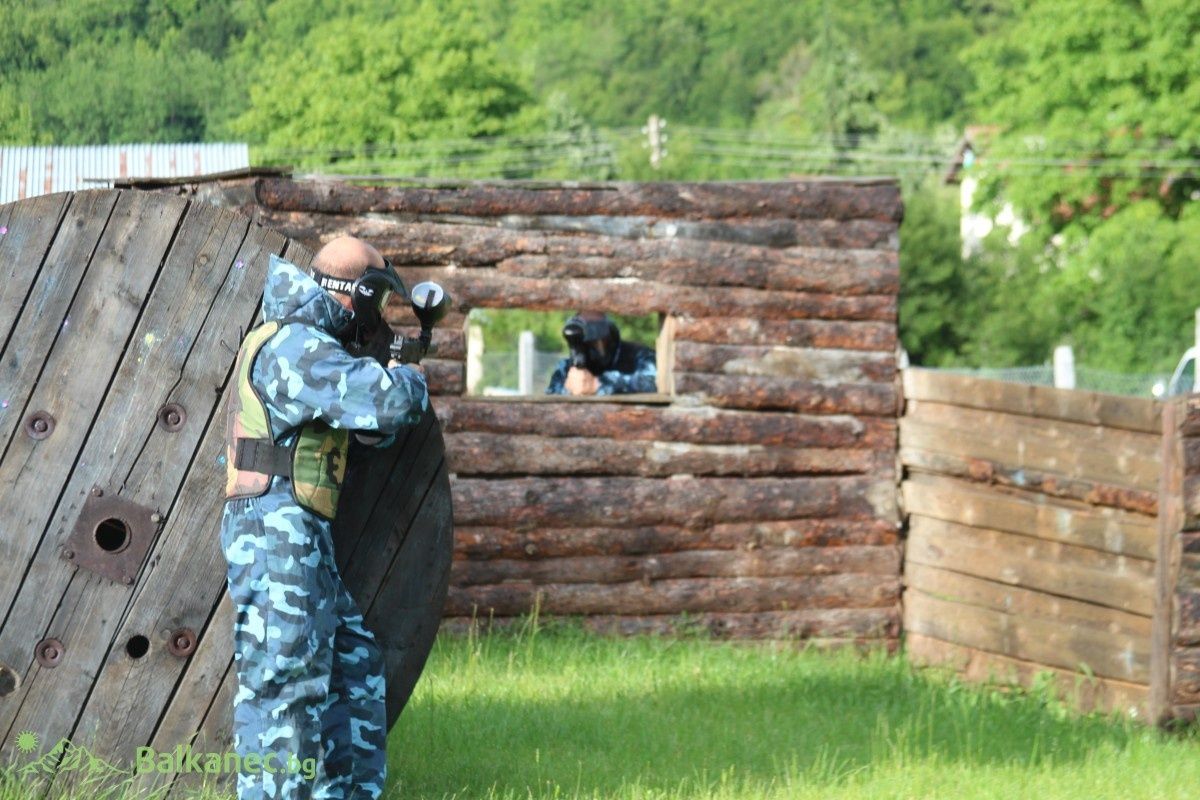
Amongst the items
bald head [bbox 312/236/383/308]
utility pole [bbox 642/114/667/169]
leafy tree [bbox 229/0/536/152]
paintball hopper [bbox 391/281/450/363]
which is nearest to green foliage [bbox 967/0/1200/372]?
utility pole [bbox 642/114/667/169]

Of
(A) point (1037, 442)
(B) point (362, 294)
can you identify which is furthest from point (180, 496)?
(A) point (1037, 442)

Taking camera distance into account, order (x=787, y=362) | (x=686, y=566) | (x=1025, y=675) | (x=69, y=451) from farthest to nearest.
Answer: (x=787, y=362), (x=686, y=566), (x=1025, y=675), (x=69, y=451)

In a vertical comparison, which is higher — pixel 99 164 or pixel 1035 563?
pixel 99 164

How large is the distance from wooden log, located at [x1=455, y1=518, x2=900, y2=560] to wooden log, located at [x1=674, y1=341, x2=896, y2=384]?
0.95 m

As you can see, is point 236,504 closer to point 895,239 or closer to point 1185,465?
point 1185,465

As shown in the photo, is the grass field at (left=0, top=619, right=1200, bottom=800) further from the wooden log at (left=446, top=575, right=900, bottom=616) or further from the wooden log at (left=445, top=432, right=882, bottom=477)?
the wooden log at (left=445, top=432, right=882, bottom=477)

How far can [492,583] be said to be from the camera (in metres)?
9.23

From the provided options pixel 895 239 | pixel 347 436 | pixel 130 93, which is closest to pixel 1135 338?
pixel 895 239

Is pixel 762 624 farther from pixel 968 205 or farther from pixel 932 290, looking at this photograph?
pixel 968 205

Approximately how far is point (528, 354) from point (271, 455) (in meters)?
16.6

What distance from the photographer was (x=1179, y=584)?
7.80 metres

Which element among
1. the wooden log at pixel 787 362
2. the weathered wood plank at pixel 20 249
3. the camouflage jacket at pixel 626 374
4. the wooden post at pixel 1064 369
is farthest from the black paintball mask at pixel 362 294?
the wooden post at pixel 1064 369

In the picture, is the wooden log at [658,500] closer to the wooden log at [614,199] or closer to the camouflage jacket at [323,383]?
the wooden log at [614,199]

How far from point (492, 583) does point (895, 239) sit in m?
3.46
